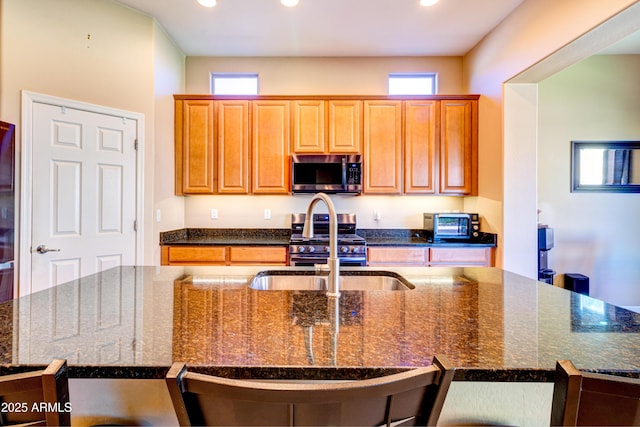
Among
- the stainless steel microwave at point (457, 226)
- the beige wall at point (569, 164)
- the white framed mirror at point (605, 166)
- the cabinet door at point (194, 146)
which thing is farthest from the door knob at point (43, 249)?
the white framed mirror at point (605, 166)

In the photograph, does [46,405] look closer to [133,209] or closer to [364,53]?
[133,209]

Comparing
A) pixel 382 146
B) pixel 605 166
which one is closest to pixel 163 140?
pixel 382 146

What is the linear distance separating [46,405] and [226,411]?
1.05ft

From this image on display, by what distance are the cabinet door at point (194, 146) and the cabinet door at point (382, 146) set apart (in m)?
1.74

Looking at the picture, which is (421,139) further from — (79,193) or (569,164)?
(79,193)

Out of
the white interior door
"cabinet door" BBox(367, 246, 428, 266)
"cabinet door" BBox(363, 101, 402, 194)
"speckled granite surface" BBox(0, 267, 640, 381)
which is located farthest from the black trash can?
the white interior door

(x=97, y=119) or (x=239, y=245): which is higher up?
(x=97, y=119)

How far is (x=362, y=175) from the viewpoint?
145 inches

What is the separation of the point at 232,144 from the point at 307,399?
3.47 m

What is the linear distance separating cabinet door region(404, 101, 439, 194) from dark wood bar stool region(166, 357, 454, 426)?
3.30 m

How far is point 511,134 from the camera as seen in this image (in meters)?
3.17

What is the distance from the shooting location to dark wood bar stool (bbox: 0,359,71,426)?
0.56 metres

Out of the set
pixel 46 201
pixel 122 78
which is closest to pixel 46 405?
pixel 46 201

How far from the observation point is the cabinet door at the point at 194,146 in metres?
3.65
